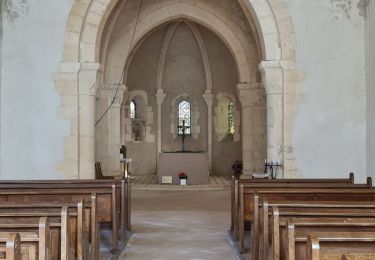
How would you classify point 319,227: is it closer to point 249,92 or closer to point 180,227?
point 180,227

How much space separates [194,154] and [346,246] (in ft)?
39.1

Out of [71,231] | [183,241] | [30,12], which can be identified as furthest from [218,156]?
[71,231]

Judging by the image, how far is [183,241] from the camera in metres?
6.91

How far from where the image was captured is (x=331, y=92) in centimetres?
954

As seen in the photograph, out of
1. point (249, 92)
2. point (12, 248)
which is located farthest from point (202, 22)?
point (12, 248)

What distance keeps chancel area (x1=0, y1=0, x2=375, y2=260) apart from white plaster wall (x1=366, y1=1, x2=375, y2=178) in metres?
0.02

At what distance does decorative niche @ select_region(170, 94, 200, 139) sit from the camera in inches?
732

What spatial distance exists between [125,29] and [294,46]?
555cm

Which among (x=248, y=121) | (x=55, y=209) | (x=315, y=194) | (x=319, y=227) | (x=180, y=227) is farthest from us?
(x=248, y=121)

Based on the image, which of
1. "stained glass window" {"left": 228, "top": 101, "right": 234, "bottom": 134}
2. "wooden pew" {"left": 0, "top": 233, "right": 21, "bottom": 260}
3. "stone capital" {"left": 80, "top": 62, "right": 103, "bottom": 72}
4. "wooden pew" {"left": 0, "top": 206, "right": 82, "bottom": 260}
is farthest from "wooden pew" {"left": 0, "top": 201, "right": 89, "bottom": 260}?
"stained glass window" {"left": 228, "top": 101, "right": 234, "bottom": 134}

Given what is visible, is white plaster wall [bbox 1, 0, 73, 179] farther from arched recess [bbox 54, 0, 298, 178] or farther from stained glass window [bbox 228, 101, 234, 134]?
stained glass window [bbox 228, 101, 234, 134]

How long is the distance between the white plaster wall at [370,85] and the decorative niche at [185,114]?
31.6 feet

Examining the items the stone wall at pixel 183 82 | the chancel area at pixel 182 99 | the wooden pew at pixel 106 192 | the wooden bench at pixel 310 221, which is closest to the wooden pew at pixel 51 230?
the wooden bench at pixel 310 221

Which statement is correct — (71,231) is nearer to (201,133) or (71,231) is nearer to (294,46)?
(294,46)
